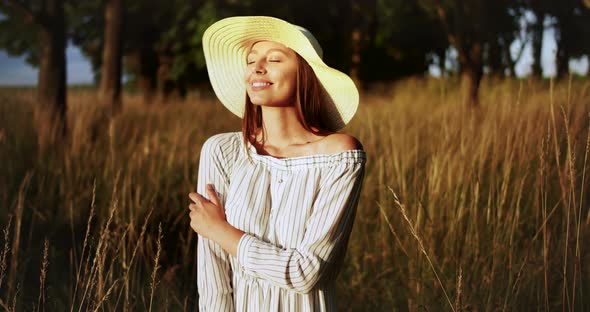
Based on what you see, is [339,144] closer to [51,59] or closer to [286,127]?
[286,127]

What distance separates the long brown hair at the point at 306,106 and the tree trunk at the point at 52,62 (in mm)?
5033

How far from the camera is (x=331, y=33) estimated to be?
1955 cm

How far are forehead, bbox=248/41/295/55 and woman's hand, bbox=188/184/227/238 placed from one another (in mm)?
443

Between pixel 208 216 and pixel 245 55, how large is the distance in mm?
581

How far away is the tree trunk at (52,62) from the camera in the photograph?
21.9 feet

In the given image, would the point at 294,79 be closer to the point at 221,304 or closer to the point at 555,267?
the point at 221,304

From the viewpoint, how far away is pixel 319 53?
73.0 inches

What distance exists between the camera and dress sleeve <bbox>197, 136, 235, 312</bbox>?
190 centimetres

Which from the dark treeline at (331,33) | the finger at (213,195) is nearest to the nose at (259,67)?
the finger at (213,195)

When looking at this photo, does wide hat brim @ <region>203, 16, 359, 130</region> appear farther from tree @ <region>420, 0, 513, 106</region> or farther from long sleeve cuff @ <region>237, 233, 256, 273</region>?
tree @ <region>420, 0, 513, 106</region>

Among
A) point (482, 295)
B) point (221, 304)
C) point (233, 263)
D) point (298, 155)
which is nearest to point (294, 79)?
point (298, 155)

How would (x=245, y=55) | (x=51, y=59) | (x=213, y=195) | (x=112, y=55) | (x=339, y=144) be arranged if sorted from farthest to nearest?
(x=112, y=55), (x=51, y=59), (x=245, y=55), (x=213, y=195), (x=339, y=144)

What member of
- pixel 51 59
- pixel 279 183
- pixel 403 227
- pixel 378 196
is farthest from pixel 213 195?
pixel 51 59

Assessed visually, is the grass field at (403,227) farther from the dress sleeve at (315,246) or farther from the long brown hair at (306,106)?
the dress sleeve at (315,246)
